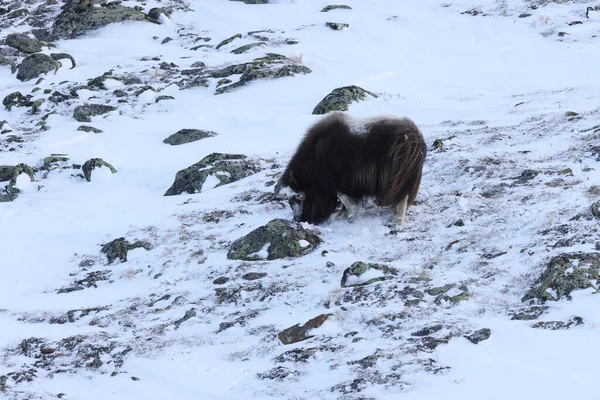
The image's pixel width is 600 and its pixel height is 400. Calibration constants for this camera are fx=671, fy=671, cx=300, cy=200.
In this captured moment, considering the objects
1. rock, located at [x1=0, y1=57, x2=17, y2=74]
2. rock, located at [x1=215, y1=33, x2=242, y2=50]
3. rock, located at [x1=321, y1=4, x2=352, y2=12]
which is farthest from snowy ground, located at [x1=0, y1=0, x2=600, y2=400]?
rock, located at [x1=321, y1=4, x2=352, y2=12]

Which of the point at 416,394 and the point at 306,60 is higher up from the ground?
the point at 416,394

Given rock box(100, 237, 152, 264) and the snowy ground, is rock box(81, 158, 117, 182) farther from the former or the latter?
rock box(100, 237, 152, 264)

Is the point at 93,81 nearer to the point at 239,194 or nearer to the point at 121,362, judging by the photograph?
the point at 239,194

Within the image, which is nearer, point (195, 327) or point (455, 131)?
point (195, 327)

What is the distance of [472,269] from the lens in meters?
6.92

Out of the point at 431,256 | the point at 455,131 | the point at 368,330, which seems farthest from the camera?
the point at 455,131

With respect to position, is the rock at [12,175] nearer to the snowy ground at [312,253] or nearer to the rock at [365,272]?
the snowy ground at [312,253]

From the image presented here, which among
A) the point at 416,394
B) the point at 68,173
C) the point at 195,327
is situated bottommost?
the point at 68,173

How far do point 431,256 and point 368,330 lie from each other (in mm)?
1806

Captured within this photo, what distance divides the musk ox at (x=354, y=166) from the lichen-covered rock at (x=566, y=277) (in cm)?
249

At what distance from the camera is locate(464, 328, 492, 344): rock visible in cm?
535

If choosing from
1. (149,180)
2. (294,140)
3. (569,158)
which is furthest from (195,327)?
(294,140)

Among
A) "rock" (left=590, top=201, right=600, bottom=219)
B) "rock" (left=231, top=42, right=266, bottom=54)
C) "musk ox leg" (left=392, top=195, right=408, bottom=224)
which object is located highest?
"rock" (left=590, top=201, right=600, bottom=219)

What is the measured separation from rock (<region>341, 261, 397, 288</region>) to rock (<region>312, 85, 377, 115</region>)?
7860 mm
